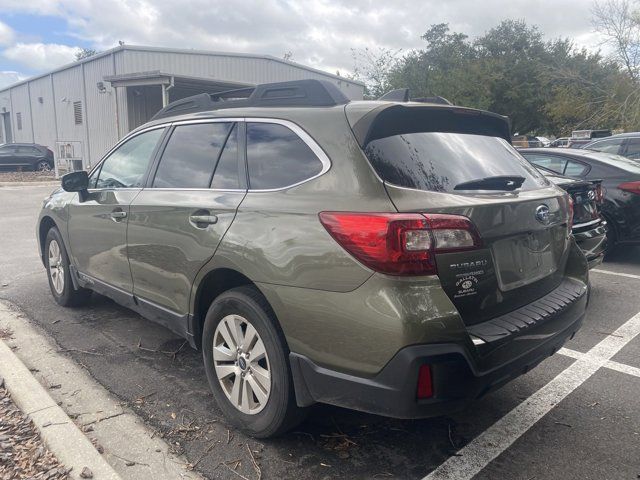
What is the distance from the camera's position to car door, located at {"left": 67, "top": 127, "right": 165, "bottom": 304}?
395 centimetres

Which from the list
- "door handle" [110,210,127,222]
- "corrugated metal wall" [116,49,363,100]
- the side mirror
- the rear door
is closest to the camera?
the rear door

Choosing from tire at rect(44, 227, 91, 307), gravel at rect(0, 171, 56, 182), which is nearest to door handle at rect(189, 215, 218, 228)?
tire at rect(44, 227, 91, 307)

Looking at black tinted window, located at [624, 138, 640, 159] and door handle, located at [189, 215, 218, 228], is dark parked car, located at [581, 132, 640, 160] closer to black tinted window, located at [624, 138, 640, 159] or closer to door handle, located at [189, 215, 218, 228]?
black tinted window, located at [624, 138, 640, 159]

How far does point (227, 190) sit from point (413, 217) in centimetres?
123

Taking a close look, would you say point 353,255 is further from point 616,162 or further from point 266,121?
point 616,162

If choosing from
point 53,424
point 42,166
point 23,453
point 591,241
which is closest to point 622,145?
point 591,241

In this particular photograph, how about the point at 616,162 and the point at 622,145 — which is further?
the point at 622,145

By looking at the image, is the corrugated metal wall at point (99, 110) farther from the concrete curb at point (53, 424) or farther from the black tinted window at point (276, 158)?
the black tinted window at point (276, 158)

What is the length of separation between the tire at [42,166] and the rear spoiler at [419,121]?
28350 millimetres

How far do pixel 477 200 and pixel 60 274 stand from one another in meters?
4.26

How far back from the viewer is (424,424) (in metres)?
3.09

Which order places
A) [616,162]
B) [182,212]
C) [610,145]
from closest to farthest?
[182,212]
[616,162]
[610,145]

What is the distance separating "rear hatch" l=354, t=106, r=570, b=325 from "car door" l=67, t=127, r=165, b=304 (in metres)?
2.03

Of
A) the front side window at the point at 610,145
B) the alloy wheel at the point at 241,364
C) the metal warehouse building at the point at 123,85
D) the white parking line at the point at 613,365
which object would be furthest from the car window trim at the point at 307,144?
the metal warehouse building at the point at 123,85
